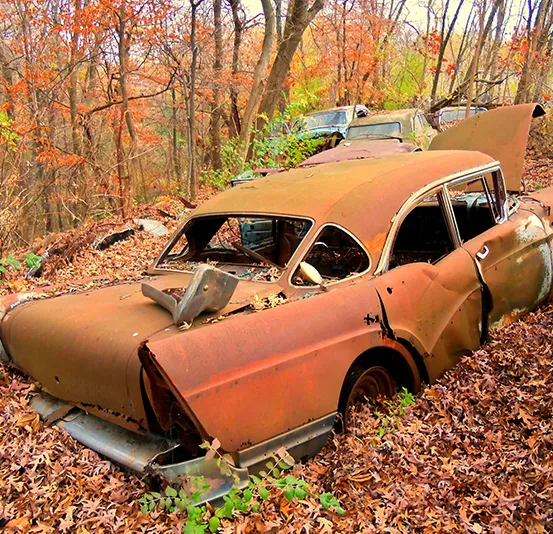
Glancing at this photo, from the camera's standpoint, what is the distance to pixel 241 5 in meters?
15.3

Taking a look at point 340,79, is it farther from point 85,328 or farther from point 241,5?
point 85,328

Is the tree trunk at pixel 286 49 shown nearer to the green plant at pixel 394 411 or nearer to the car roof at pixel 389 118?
the car roof at pixel 389 118

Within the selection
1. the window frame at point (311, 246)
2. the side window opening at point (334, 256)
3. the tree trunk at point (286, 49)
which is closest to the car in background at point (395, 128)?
the tree trunk at point (286, 49)

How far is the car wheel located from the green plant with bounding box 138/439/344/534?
599 millimetres

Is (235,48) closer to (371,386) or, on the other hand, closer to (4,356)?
(4,356)

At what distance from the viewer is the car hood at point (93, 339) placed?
253cm

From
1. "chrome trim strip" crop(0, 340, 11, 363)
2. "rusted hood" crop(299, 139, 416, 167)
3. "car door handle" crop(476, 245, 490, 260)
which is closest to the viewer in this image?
"chrome trim strip" crop(0, 340, 11, 363)

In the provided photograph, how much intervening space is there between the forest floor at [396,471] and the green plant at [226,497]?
2.0 inches

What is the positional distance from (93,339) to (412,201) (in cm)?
224

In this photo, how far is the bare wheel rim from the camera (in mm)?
3076

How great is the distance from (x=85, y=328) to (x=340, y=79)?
20704 mm

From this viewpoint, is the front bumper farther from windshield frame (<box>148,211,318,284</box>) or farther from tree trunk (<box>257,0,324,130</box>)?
tree trunk (<box>257,0,324,130</box>)

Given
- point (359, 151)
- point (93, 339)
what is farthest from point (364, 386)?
point (359, 151)

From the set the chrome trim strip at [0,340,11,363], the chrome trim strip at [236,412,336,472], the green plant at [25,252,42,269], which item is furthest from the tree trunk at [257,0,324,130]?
the chrome trim strip at [236,412,336,472]
